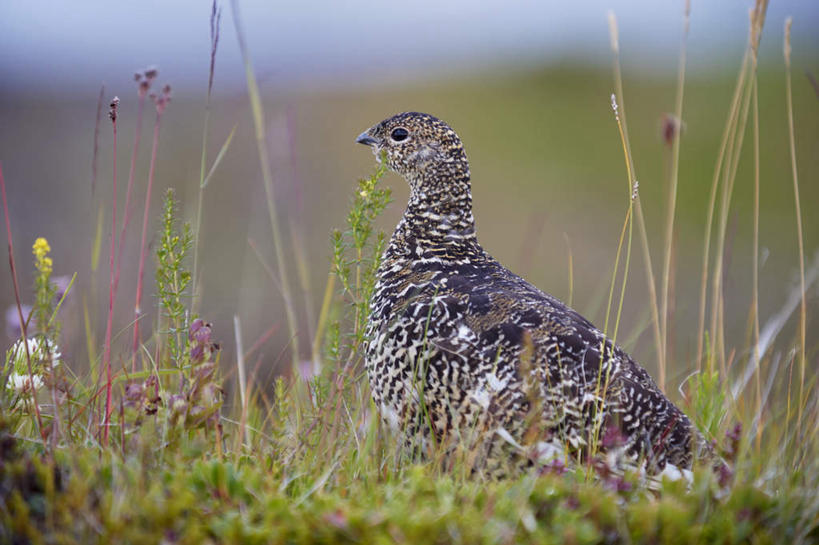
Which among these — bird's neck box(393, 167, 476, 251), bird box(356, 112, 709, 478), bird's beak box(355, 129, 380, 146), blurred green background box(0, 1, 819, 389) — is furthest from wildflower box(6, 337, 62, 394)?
blurred green background box(0, 1, 819, 389)

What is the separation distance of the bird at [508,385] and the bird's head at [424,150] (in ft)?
2.76

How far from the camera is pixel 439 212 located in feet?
13.7

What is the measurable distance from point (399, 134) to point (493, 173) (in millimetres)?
10106

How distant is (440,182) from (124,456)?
224 cm

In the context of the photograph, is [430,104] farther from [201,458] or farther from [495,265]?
[201,458]

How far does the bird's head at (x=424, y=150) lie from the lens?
427 centimetres

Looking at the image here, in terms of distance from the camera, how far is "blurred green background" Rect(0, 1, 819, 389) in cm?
1101

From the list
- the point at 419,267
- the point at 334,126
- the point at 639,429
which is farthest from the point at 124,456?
the point at 334,126

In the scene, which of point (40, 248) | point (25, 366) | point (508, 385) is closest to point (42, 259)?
point (40, 248)

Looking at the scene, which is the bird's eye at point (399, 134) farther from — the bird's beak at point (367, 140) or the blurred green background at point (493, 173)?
the blurred green background at point (493, 173)

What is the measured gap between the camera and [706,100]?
1552 centimetres

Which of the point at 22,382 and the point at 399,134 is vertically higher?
the point at 399,134

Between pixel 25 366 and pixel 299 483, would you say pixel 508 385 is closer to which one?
pixel 299 483

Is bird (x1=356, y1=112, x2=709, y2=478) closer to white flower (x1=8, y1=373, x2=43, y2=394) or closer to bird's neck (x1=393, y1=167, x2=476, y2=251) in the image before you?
bird's neck (x1=393, y1=167, x2=476, y2=251)
